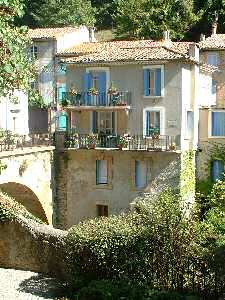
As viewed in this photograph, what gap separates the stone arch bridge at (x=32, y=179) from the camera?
1172 inches

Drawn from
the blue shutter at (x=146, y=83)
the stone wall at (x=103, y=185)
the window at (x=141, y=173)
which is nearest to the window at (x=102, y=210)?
the stone wall at (x=103, y=185)

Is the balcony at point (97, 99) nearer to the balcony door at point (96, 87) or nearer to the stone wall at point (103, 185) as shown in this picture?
the balcony door at point (96, 87)

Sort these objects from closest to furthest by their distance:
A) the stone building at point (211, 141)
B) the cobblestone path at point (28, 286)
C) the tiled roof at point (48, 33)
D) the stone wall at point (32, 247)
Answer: the cobblestone path at point (28, 286), the stone wall at point (32, 247), the stone building at point (211, 141), the tiled roof at point (48, 33)

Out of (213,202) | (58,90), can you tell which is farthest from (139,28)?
(213,202)

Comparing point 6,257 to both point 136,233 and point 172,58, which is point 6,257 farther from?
point 172,58

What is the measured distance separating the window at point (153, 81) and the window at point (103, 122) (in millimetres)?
2629

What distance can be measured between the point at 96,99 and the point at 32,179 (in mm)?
6417

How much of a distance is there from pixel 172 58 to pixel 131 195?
8.32m

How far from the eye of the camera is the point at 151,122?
1316 inches

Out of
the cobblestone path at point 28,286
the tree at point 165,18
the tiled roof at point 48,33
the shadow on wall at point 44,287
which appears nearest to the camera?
the cobblestone path at point 28,286

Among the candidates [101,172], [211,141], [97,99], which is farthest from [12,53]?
[211,141]

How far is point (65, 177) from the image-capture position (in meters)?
34.5

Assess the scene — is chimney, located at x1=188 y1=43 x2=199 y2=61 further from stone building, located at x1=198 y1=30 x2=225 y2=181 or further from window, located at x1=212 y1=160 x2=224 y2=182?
window, located at x1=212 y1=160 x2=224 y2=182

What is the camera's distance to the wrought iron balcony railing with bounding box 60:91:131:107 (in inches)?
1319
